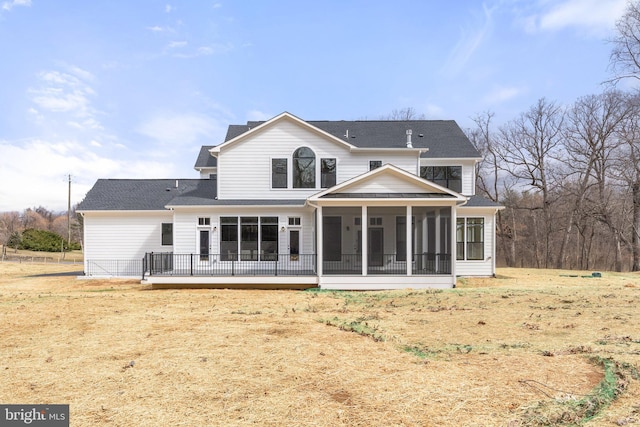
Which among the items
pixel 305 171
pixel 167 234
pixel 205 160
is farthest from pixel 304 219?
pixel 205 160

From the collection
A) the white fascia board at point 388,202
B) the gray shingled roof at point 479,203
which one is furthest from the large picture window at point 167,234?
the gray shingled roof at point 479,203

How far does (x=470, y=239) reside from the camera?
72.3 feet

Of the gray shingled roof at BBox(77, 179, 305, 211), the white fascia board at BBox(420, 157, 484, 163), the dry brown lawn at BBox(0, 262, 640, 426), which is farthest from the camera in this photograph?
the white fascia board at BBox(420, 157, 484, 163)

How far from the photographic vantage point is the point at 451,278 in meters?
17.6

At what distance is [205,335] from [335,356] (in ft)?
9.86

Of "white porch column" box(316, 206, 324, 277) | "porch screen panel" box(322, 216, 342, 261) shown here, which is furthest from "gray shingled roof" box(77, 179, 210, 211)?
"white porch column" box(316, 206, 324, 277)

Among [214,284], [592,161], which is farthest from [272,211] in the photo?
[592,161]

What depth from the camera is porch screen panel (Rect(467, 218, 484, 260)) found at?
22.0m

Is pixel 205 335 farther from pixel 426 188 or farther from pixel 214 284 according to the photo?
pixel 426 188

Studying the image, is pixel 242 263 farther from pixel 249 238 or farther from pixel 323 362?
pixel 323 362

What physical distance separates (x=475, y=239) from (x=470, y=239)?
0.25 meters

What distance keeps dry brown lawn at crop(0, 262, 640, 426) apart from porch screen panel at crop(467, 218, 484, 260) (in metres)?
9.21

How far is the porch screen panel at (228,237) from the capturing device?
19641 millimetres

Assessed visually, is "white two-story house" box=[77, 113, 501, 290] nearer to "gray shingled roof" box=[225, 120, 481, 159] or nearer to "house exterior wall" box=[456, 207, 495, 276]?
"house exterior wall" box=[456, 207, 495, 276]
